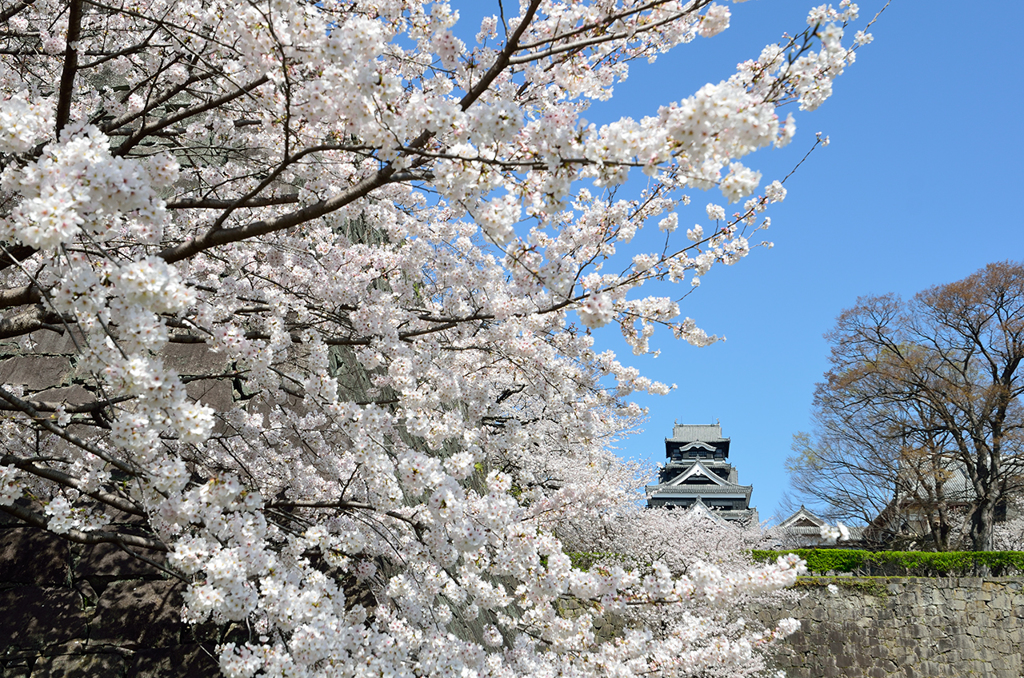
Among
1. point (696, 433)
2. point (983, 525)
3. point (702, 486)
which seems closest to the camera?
point (983, 525)

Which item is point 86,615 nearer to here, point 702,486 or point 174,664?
point 174,664

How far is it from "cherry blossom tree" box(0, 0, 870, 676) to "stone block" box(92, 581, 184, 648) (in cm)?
33

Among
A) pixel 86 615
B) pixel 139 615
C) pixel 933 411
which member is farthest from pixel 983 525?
pixel 86 615

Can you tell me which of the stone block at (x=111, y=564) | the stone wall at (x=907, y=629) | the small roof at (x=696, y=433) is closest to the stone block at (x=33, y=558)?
the stone block at (x=111, y=564)

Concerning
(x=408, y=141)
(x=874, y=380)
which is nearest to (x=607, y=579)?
(x=408, y=141)

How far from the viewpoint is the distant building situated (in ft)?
125

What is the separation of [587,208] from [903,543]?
881 inches

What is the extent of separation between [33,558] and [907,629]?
15.3 meters

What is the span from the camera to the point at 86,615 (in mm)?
4086

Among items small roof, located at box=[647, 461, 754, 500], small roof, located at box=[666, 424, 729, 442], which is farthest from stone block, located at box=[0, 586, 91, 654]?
small roof, located at box=[666, 424, 729, 442]

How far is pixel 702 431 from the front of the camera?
45406 mm

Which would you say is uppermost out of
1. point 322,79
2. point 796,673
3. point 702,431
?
point 702,431

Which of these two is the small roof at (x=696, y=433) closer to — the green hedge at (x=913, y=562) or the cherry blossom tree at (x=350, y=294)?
the green hedge at (x=913, y=562)

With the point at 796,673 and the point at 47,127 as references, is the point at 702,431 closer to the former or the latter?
the point at 796,673
